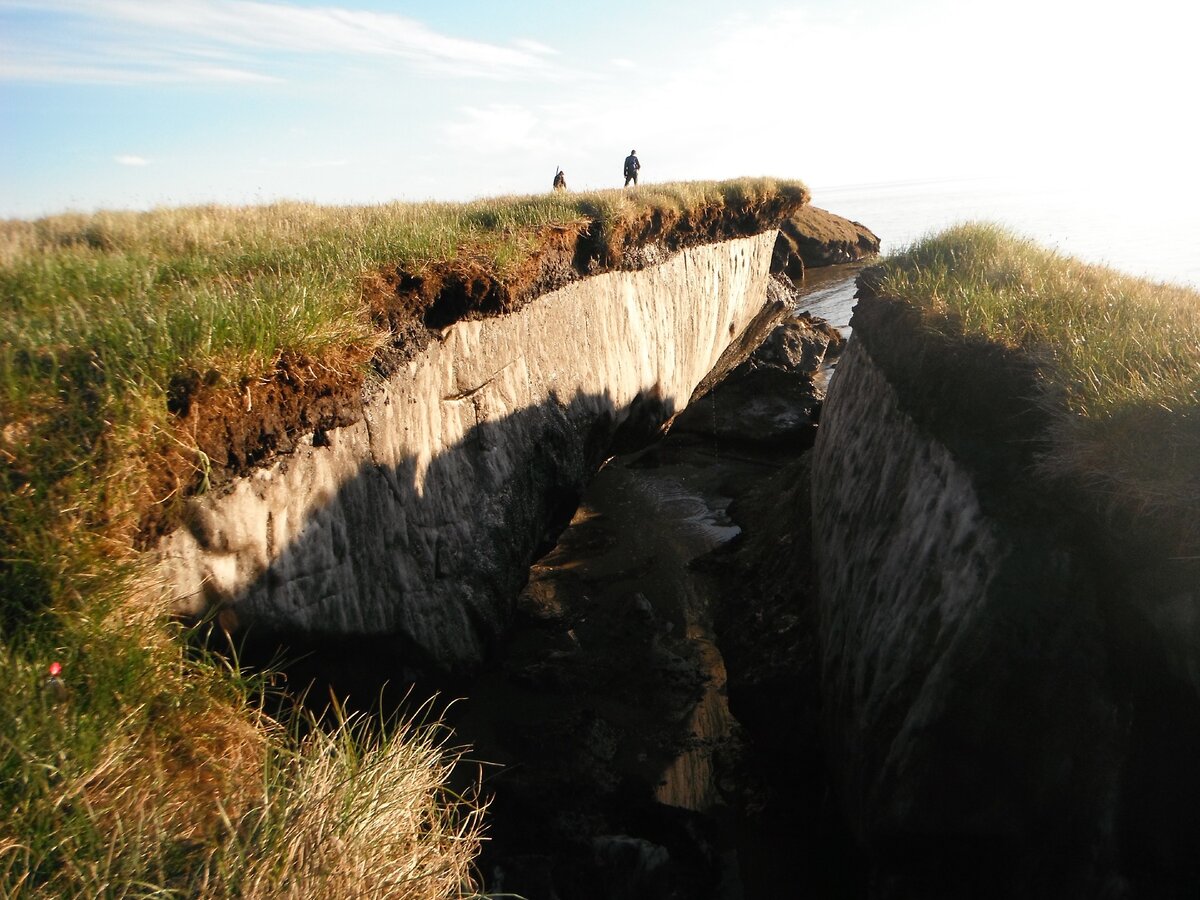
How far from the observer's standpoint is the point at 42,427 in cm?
384

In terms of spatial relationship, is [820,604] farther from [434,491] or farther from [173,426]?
[173,426]

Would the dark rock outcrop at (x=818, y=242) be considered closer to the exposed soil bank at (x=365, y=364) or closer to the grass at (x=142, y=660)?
the exposed soil bank at (x=365, y=364)

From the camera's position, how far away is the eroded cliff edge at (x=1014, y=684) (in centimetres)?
354

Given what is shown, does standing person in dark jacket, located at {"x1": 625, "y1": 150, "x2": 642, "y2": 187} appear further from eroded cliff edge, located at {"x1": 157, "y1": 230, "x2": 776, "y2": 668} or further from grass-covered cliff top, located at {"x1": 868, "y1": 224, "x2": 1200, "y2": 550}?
grass-covered cliff top, located at {"x1": 868, "y1": 224, "x2": 1200, "y2": 550}

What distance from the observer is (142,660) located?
11.2ft

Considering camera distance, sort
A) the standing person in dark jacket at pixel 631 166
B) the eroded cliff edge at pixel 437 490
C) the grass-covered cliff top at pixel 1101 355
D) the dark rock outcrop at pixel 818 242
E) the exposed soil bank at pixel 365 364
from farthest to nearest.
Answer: the dark rock outcrop at pixel 818 242 < the standing person in dark jacket at pixel 631 166 < the eroded cliff edge at pixel 437 490 < the exposed soil bank at pixel 365 364 < the grass-covered cliff top at pixel 1101 355

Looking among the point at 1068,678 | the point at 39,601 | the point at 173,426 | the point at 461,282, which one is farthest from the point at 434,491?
the point at 1068,678

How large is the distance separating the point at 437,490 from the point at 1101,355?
15.2 feet

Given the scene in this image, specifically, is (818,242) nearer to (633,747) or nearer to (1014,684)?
(633,747)

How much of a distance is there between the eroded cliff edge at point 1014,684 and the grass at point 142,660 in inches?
86.4

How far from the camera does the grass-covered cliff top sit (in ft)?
12.7

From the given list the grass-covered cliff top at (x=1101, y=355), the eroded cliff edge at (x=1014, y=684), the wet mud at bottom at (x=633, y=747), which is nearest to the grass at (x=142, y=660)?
the wet mud at bottom at (x=633, y=747)

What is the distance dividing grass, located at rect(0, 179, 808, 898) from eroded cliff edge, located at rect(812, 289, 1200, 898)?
7.20 ft

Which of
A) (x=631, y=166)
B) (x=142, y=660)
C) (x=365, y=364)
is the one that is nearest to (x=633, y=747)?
(x=365, y=364)
